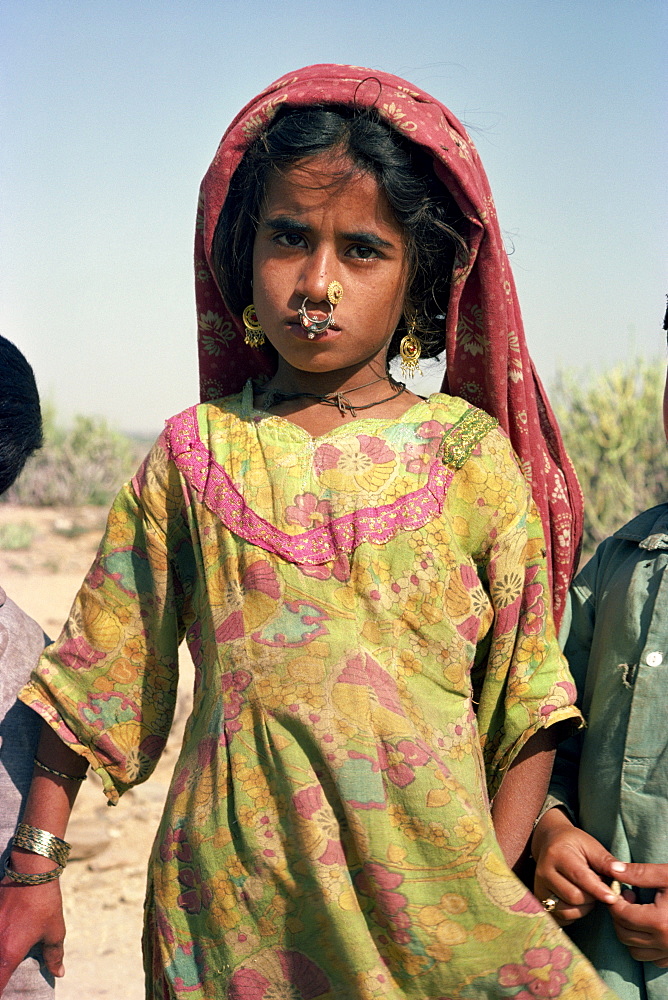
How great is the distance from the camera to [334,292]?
194cm

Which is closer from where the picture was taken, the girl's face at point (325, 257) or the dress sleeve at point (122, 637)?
the girl's face at point (325, 257)

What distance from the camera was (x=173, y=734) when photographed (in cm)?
593

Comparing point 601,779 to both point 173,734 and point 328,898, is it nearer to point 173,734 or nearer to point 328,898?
point 328,898

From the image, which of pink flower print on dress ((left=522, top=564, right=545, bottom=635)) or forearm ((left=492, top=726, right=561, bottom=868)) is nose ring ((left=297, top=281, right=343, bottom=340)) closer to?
pink flower print on dress ((left=522, top=564, right=545, bottom=635))

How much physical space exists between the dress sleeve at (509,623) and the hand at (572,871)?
0.17m

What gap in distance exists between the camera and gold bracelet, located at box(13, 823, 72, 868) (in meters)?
2.04

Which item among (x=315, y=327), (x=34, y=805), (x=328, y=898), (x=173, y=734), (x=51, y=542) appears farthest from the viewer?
(x=51, y=542)

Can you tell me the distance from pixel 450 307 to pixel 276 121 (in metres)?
0.51

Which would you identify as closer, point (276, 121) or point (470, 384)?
point (276, 121)

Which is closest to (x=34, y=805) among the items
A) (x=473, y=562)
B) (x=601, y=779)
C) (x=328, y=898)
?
(x=328, y=898)

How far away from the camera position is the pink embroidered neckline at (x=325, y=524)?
Answer: 193 centimetres

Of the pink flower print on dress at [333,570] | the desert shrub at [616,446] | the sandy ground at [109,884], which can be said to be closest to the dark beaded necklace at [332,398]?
the pink flower print on dress at [333,570]

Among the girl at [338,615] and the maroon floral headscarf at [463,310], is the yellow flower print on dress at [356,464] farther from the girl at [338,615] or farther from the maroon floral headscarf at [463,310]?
the maroon floral headscarf at [463,310]

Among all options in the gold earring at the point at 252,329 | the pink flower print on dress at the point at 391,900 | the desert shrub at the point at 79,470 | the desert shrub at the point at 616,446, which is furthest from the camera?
the desert shrub at the point at 79,470
